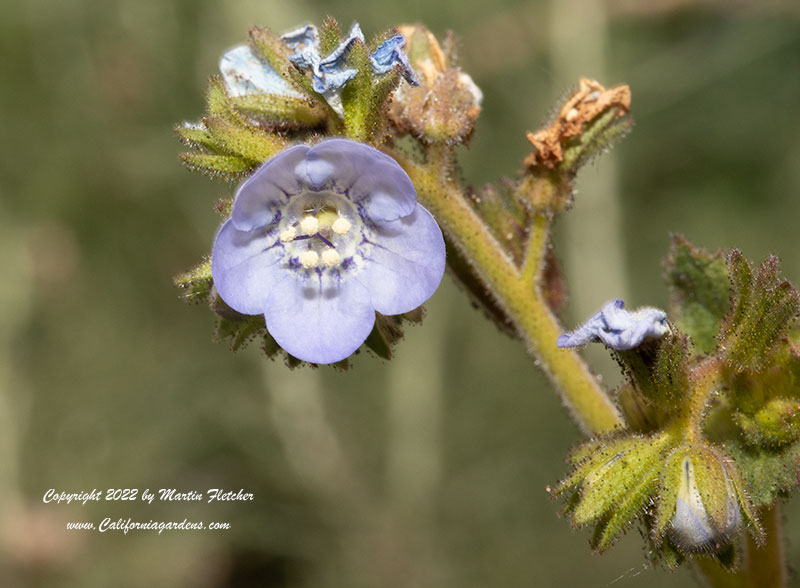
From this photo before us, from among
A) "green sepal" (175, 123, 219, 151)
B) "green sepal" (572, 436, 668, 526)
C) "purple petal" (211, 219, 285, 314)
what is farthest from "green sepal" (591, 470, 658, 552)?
"green sepal" (175, 123, 219, 151)

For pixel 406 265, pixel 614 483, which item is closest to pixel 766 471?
pixel 614 483

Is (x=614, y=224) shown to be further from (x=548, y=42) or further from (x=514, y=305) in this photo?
(x=514, y=305)

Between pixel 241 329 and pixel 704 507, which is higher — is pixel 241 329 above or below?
above

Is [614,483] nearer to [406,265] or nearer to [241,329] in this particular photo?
[406,265]

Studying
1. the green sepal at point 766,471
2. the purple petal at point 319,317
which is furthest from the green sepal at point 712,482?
the purple petal at point 319,317

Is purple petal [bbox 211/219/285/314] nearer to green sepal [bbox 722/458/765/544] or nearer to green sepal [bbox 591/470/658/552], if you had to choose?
green sepal [bbox 591/470/658/552]

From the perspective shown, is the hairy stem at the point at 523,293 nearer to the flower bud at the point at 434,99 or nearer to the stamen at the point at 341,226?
the flower bud at the point at 434,99
